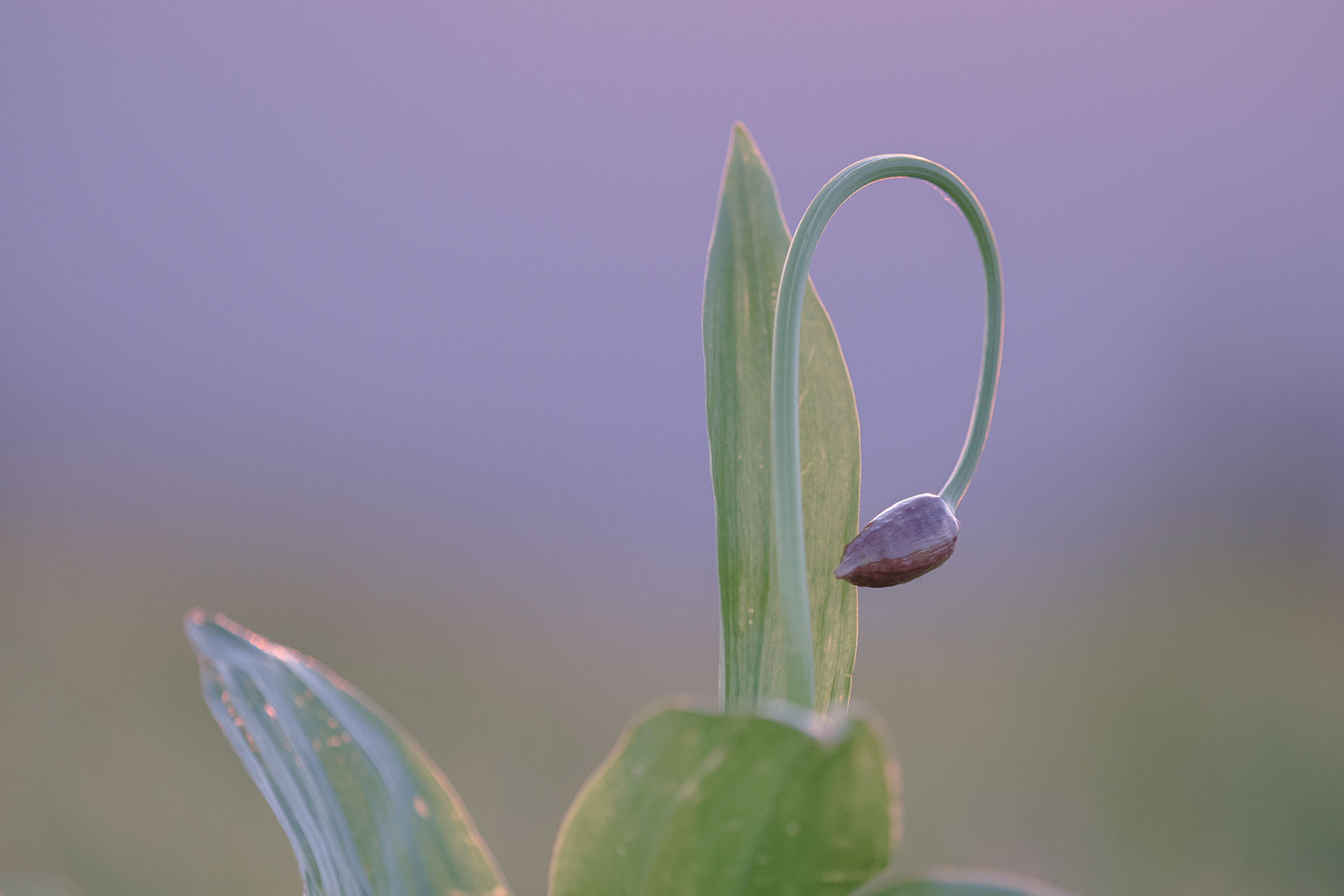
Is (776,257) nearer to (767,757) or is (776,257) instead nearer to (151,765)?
(767,757)

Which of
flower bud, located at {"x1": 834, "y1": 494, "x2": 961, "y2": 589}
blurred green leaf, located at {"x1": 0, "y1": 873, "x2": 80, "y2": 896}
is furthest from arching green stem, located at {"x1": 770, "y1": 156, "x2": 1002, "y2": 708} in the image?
blurred green leaf, located at {"x1": 0, "y1": 873, "x2": 80, "y2": 896}

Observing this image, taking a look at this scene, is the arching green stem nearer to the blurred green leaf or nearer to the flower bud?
the flower bud

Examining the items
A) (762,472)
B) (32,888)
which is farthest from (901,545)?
(32,888)

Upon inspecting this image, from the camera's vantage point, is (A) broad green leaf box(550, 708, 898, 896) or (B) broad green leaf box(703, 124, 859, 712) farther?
(B) broad green leaf box(703, 124, 859, 712)

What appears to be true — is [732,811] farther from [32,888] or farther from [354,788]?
[32,888]

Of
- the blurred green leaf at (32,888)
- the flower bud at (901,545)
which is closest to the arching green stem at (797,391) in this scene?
the flower bud at (901,545)

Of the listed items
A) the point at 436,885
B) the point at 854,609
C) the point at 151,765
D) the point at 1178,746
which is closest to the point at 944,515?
the point at 854,609

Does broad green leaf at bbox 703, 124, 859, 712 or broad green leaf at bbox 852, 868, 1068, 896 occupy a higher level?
broad green leaf at bbox 703, 124, 859, 712
